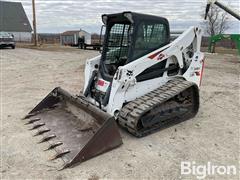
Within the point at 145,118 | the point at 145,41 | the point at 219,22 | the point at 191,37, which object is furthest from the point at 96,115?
the point at 219,22

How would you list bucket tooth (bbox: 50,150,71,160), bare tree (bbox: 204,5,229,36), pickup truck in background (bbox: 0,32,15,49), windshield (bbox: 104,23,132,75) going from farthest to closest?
1. bare tree (bbox: 204,5,229,36)
2. pickup truck in background (bbox: 0,32,15,49)
3. windshield (bbox: 104,23,132,75)
4. bucket tooth (bbox: 50,150,71,160)

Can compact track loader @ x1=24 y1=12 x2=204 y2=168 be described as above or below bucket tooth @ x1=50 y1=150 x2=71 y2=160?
above

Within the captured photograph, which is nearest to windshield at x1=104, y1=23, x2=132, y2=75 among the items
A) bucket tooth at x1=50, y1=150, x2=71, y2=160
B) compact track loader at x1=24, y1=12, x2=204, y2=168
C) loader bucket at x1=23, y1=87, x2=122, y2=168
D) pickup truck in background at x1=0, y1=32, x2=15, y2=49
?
compact track loader at x1=24, y1=12, x2=204, y2=168

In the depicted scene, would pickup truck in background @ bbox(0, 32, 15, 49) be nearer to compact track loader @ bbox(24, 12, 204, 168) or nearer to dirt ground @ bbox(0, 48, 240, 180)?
dirt ground @ bbox(0, 48, 240, 180)

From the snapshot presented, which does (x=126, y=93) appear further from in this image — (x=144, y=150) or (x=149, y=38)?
(x=149, y=38)

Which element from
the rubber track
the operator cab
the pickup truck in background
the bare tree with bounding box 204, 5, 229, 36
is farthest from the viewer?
the bare tree with bounding box 204, 5, 229, 36

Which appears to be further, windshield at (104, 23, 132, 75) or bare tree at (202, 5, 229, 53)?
bare tree at (202, 5, 229, 53)

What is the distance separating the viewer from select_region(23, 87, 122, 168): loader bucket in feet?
12.4

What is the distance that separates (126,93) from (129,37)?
1199 mm

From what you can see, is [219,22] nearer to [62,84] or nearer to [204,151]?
[62,84]

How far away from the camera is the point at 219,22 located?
42.8 meters

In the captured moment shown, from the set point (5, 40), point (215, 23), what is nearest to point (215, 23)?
point (215, 23)

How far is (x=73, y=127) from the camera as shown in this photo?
4.52m

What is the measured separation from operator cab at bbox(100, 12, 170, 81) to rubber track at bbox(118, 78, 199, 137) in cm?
71
